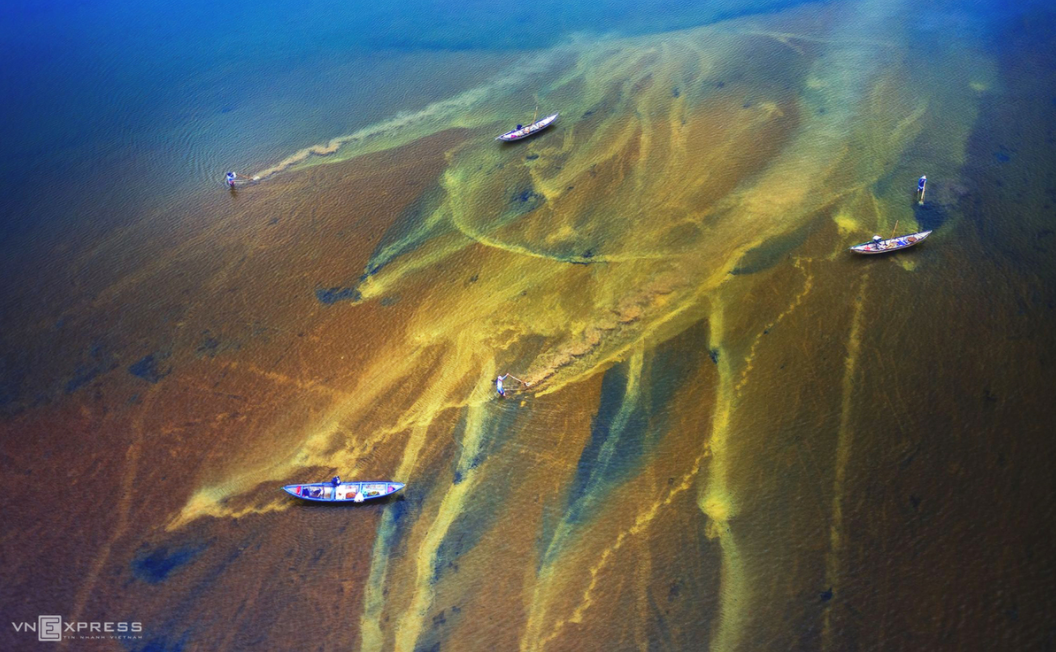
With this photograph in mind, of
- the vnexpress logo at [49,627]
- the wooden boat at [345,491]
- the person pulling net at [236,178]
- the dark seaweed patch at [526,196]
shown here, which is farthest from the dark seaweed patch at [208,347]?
the dark seaweed patch at [526,196]

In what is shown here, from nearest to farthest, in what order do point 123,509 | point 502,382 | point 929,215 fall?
point 123,509 → point 502,382 → point 929,215

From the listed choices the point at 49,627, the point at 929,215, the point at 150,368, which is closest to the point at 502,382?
the point at 150,368

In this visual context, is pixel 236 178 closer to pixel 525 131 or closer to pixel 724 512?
pixel 525 131

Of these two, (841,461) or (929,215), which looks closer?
(841,461)

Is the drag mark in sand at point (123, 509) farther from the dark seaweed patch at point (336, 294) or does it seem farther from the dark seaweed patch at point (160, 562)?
the dark seaweed patch at point (336, 294)

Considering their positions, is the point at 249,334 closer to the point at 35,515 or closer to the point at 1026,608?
the point at 35,515

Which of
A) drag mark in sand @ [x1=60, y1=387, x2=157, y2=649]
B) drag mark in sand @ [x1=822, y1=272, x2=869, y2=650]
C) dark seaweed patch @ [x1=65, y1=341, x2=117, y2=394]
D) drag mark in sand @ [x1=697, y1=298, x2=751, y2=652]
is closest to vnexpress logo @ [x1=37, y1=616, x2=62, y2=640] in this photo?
drag mark in sand @ [x1=60, y1=387, x2=157, y2=649]

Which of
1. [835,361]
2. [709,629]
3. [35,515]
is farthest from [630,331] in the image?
[35,515]
